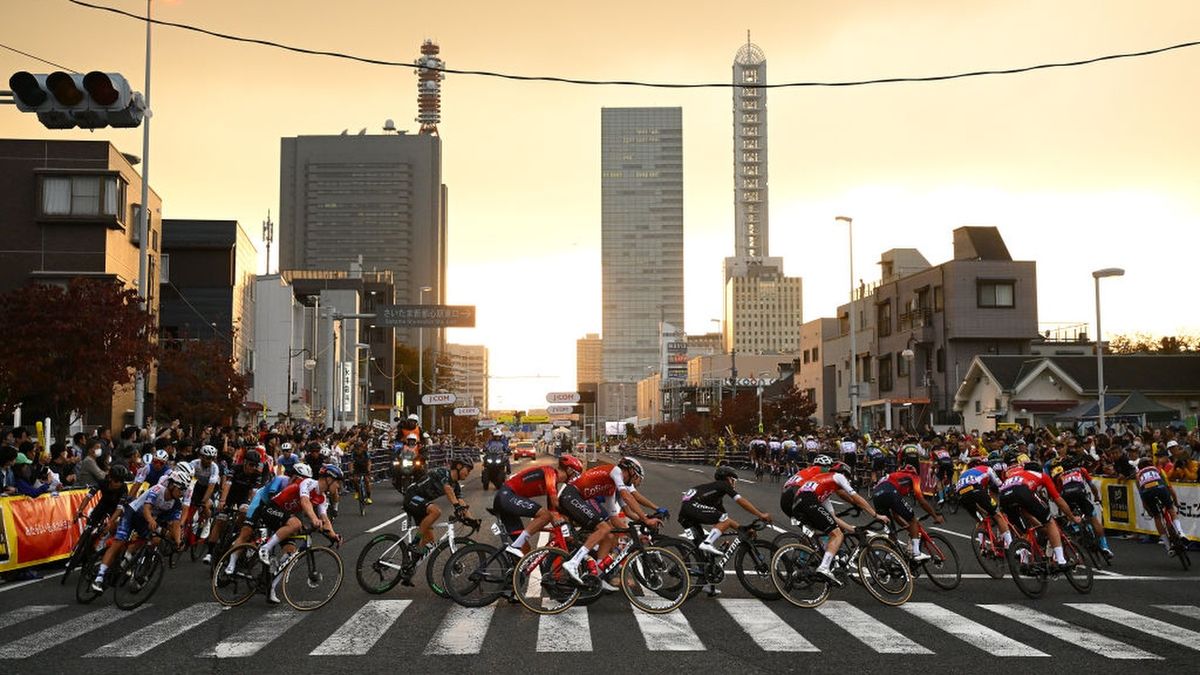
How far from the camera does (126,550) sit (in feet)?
45.6

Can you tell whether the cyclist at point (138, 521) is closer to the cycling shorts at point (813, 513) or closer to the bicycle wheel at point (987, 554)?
the cycling shorts at point (813, 513)

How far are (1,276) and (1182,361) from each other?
56.2 metres

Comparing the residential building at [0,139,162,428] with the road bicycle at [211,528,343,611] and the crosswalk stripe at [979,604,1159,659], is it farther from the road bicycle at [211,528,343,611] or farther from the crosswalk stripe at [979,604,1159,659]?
the crosswalk stripe at [979,604,1159,659]

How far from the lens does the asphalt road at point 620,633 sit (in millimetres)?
9812

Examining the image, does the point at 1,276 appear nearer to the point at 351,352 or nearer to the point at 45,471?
the point at 45,471

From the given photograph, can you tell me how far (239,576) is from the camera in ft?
43.8

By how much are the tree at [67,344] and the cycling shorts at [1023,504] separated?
79.7ft

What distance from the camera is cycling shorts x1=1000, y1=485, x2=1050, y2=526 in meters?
14.2

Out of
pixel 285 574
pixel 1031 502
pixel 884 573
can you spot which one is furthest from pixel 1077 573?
pixel 285 574

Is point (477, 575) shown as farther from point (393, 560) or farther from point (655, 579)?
point (655, 579)

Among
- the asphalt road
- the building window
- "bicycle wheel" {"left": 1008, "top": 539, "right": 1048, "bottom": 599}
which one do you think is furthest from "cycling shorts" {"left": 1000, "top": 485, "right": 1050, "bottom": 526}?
the building window

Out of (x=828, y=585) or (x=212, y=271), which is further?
(x=212, y=271)

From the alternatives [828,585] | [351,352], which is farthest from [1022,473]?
[351,352]

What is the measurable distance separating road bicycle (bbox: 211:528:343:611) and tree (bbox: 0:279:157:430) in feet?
62.8
